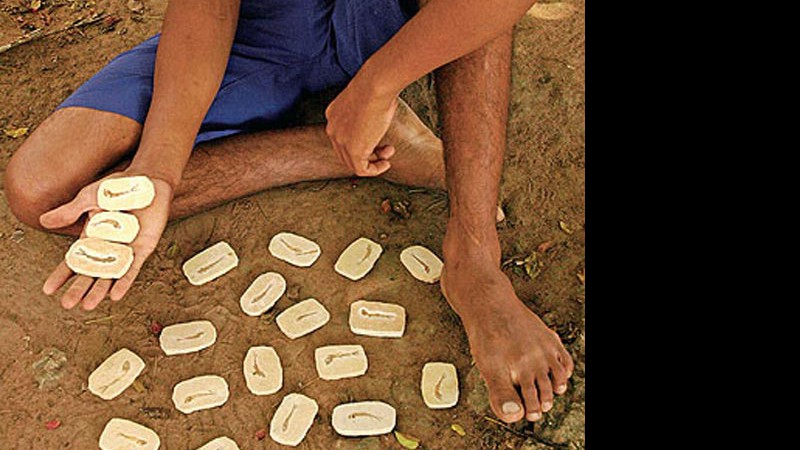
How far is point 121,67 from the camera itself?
1.81 metres

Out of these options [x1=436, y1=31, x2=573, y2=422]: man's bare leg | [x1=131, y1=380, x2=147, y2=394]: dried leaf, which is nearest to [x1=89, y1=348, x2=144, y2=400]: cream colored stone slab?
[x1=131, y1=380, x2=147, y2=394]: dried leaf

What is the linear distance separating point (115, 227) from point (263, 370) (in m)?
0.43

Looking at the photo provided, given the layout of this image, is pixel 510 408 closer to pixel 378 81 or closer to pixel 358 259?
pixel 358 259

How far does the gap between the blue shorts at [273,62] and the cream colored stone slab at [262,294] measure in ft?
1.16

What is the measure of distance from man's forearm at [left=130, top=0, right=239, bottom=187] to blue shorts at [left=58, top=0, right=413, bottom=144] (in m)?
0.07

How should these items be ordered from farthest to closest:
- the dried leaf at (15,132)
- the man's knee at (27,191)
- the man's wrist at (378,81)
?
the dried leaf at (15,132) < the man's knee at (27,191) < the man's wrist at (378,81)

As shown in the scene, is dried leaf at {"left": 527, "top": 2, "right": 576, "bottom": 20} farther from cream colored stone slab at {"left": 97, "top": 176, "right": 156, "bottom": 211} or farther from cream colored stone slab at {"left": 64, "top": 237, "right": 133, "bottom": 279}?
cream colored stone slab at {"left": 64, "top": 237, "right": 133, "bottom": 279}

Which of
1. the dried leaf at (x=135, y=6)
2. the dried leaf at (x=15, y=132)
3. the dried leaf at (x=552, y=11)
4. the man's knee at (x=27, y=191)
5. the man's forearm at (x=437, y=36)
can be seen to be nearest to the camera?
the man's forearm at (x=437, y=36)

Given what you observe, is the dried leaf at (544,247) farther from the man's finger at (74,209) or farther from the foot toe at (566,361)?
the man's finger at (74,209)

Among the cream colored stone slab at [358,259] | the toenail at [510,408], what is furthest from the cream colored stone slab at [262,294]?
the toenail at [510,408]

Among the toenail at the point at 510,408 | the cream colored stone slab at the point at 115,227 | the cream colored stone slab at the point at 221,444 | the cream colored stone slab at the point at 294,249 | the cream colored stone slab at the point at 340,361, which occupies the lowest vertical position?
the cream colored stone slab at the point at 221,444

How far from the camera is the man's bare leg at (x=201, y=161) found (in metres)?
1.69

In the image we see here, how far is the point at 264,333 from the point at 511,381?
22.1 inches

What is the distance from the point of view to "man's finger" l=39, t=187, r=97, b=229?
5.09 ft
